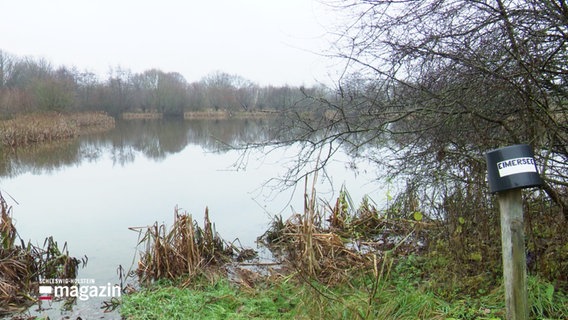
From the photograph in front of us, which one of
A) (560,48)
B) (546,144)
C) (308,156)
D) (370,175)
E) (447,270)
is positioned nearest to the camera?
(560,48)

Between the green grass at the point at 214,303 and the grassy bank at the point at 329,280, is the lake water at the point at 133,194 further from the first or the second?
the grassy bank at the point at 329,280

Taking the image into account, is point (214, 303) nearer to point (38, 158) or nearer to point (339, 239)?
point (339, 239)

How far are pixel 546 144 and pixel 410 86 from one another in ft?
3.14

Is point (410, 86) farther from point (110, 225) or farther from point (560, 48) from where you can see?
point (110, 225)

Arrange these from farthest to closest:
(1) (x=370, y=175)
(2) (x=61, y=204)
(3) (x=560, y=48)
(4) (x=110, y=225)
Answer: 1. (1) (x=370, y=175)
2. (2) (x=61, y=204)
3. (4) (x=110, y=225)
4. (3) (x=560, y=48)

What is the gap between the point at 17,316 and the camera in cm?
396

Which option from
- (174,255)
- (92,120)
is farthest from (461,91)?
(92,120)

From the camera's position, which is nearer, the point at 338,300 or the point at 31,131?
the point at 338,300

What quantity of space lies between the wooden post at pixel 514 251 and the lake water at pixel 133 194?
238cm

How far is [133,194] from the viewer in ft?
32.2

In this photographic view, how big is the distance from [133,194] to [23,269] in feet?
17.0

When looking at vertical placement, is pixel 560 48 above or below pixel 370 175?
above

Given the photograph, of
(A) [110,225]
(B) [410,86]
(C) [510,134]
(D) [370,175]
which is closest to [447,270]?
(C) [510,134]

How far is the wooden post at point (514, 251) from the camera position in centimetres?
181
